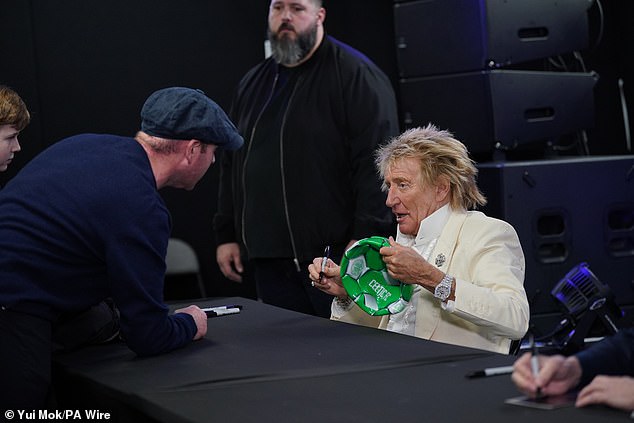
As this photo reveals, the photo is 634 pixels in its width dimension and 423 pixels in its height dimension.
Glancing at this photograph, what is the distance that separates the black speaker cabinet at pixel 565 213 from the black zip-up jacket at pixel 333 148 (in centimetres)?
57

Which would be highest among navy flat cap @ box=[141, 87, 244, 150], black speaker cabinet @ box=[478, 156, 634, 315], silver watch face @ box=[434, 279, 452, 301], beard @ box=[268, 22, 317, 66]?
beard @ box=[268, 22, 317, 66]

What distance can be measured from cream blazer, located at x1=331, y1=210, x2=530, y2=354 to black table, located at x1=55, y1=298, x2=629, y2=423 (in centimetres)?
21

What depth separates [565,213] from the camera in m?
4.20

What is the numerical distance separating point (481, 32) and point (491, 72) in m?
0.17

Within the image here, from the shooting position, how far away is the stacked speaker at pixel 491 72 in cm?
423

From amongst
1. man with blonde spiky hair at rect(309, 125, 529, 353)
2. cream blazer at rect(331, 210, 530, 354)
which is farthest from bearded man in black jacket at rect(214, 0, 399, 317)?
cream blazer at rect(331, 210, 530, 354)

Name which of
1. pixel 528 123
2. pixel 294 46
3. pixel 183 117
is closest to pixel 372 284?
pixel 183 117

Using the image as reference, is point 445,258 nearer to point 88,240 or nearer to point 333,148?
point 88,240

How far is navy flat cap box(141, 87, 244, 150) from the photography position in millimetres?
2475

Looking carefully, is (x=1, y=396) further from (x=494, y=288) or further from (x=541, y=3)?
(x=541, y=3)

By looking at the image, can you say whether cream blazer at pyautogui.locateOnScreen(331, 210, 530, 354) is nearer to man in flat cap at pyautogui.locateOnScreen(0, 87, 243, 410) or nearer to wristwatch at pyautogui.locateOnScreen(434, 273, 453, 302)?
wristwatch at pyautogui.locateOnScreen(434, 273, 453, 302)

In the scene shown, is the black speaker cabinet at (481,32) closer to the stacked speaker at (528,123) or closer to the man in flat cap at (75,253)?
the stacked speaker at (528,123)

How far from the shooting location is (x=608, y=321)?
4016mm

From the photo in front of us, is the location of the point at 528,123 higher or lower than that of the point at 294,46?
lower
